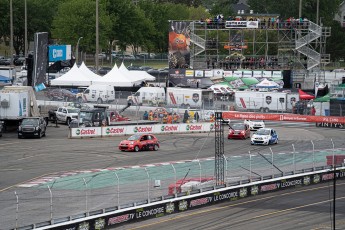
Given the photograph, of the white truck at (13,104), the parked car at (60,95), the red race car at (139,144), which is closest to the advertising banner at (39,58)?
the parked car at (60,95)

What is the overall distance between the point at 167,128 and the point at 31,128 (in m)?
10.3

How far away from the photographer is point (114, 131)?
5722cm

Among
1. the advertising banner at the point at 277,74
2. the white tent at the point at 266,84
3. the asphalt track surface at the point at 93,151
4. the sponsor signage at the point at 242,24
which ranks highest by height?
the sponsor signage at the point at 242,24

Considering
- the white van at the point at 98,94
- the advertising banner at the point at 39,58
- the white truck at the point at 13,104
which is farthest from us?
the white van at the point at 98,94

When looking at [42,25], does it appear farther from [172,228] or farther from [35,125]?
A: [172,228]

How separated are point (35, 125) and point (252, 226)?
94.8 feet

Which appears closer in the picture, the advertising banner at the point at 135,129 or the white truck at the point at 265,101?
the advertising banner at the point at 135,129

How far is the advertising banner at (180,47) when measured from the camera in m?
86.6

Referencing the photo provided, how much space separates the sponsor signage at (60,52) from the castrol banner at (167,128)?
32.5 meters

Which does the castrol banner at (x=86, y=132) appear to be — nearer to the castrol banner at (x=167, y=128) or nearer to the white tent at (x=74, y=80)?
the castrol banner at (x=167, y=128)

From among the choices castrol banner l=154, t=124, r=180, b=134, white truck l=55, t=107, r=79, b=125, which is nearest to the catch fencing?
castrol banner l=154, t=124, r=180, b=134

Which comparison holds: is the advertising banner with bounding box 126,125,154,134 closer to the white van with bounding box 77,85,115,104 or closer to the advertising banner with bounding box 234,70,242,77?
the white van with bounding box 77,85,115,104

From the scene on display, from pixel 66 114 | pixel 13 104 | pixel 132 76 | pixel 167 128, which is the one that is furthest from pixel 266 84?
pixel 13 104

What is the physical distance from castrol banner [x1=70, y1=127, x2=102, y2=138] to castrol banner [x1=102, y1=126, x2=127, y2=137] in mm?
398
